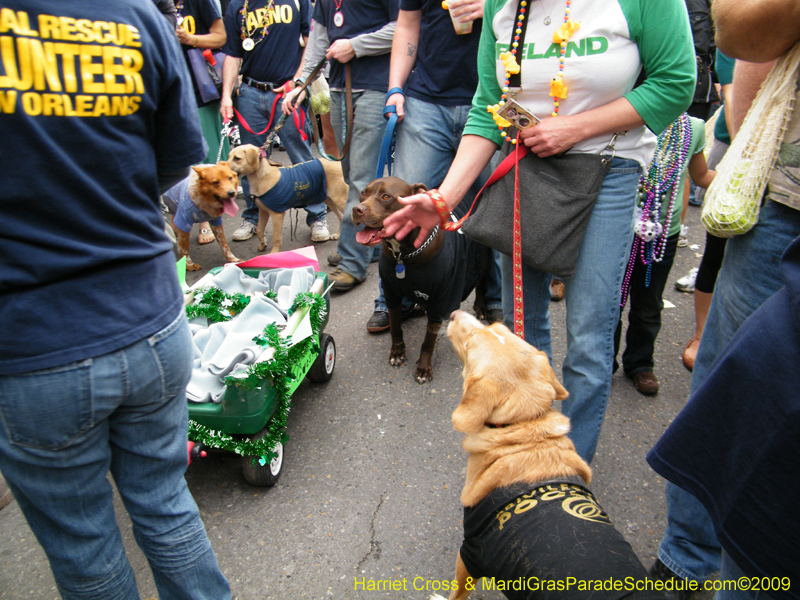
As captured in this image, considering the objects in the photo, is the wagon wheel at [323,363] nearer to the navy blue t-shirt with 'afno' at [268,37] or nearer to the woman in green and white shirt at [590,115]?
the woman in green and white shirt at [590,115]

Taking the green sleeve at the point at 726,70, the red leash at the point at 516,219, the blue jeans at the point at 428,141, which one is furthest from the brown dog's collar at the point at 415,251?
the green sleeve at the point at 726,70

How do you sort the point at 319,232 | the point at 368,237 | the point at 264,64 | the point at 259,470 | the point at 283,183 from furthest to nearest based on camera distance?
the point at 319,232 < the point at 264,64 < the point at 283,183 < the point at 368,237 < the point at 259,470

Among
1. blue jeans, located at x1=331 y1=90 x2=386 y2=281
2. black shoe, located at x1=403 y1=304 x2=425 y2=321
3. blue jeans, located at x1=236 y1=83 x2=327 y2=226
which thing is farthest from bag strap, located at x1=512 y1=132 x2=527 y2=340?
blue jeans, located at x1=236 y1=83 x2=327 y2=226

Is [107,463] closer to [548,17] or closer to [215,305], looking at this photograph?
[215,305]

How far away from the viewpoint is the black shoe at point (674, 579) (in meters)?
1.71

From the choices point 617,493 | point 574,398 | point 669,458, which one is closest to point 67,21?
point 669,458

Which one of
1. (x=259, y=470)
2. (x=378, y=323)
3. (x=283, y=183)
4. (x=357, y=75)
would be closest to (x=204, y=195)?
(x=283, y=183)

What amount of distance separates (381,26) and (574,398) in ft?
9.98

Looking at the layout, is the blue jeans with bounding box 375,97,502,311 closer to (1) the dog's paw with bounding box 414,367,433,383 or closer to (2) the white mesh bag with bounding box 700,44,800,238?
(1) the dog's paw with bounding box 414,367,433,383

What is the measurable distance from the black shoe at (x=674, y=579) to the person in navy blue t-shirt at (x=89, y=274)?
1702 millimetres

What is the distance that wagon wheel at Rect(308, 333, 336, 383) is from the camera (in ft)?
9.79

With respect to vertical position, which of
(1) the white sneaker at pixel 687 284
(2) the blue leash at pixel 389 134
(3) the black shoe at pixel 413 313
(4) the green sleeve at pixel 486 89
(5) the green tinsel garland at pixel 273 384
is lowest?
(1) the white sneaker at pixel 687 284

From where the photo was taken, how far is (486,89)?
6.30 feet

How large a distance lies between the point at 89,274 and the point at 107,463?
535 mm
